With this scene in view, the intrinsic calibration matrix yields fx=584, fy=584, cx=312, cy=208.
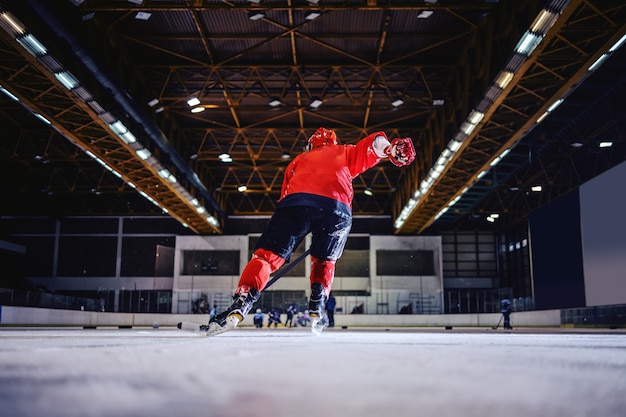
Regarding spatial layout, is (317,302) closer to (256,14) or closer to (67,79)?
(256,14)

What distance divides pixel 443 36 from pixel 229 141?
A: 41.7 ft

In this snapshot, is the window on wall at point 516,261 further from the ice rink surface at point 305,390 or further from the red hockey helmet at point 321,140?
the ice rink surface at point 305,390

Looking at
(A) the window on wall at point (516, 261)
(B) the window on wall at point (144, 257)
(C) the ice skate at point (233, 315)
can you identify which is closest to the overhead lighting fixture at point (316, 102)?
(C) the ice skate at point (233, 315)

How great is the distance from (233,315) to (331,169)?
1.61 meters

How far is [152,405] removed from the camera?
3.17 feet

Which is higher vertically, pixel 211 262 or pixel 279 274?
pixel 211 262

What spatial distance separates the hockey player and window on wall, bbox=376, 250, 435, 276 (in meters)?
34.2

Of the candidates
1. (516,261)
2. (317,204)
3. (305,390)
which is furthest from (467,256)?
(305,390)

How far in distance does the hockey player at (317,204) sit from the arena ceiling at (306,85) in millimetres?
7283

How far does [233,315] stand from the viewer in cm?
457

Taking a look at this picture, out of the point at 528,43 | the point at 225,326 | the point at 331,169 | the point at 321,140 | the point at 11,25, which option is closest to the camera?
the point at 225,326

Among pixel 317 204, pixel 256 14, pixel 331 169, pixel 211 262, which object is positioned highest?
pixel 256 14

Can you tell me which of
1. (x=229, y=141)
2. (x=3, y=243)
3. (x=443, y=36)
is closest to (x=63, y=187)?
(x=3, y=243)

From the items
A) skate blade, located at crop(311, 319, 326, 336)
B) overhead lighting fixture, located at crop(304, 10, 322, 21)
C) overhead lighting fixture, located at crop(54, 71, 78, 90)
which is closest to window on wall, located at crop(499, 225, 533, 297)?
overhead lighting fixture, located at crop(304, 10, 322, 21)
